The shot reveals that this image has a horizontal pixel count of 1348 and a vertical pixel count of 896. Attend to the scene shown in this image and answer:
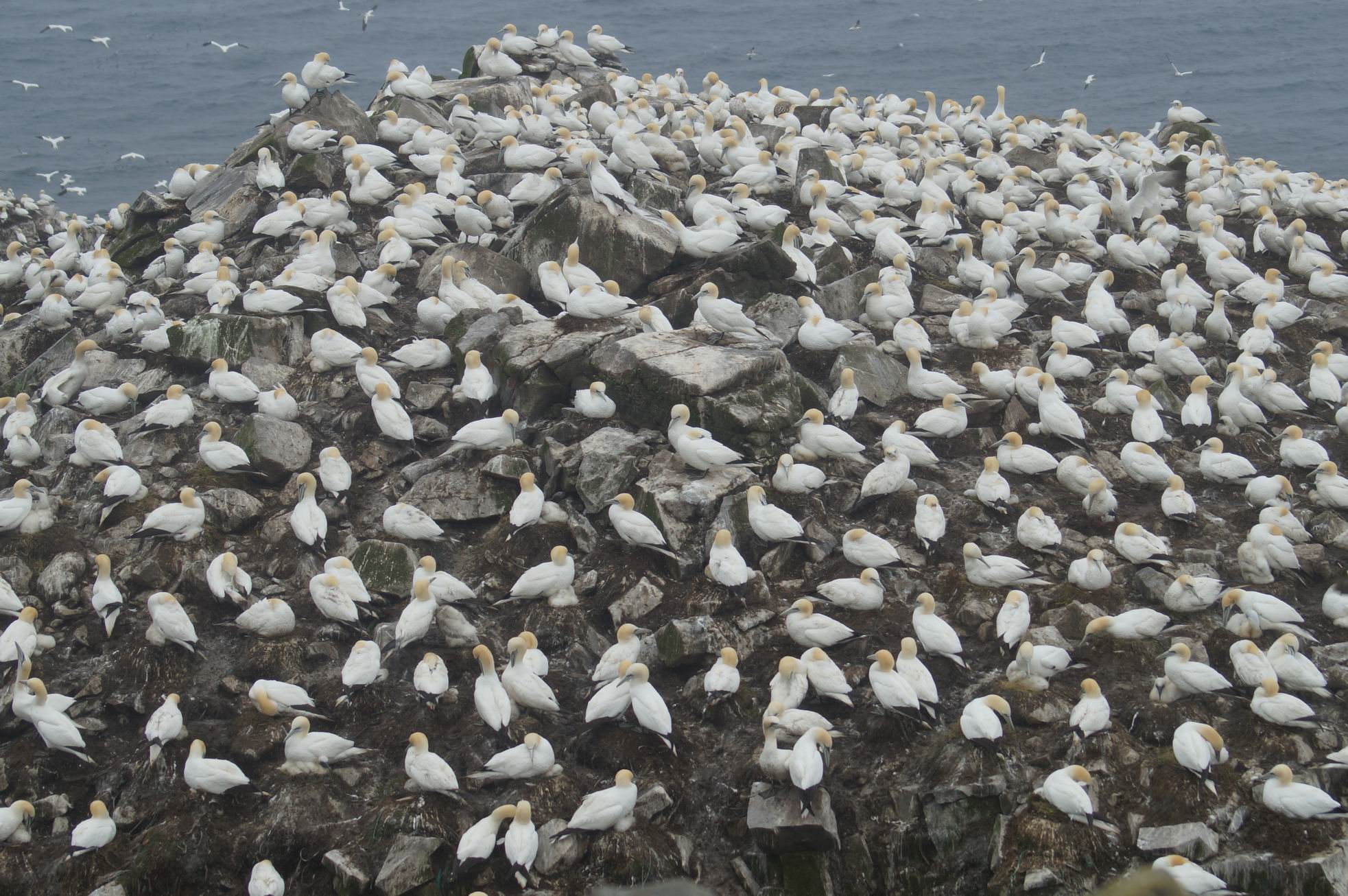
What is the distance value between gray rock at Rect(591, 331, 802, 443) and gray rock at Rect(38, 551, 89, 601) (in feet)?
18.7

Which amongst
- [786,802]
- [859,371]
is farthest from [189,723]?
[859,371]

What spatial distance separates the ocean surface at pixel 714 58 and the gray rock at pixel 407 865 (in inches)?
1385

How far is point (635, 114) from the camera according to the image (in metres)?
23.1

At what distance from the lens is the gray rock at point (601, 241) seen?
16.7m

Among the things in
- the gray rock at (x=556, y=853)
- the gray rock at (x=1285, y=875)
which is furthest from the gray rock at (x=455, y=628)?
the gray rock at (x=1285, y=875)

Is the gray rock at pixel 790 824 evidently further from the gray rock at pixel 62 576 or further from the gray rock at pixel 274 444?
the gray rock at pixel 62 576

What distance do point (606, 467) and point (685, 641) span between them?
2.50 metres

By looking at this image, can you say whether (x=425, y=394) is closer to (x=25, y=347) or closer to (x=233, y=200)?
(x=233, y=200)

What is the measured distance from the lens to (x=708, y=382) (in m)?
13.5

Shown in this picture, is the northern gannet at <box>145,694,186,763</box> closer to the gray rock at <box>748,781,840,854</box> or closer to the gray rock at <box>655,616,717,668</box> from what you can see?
the gray rock at <box>655,616,717,668</box>

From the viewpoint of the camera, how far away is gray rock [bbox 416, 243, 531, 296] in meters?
16.7

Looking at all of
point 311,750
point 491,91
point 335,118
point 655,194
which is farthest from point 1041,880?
point 491,91

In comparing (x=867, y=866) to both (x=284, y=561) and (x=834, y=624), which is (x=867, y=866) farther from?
(x=284, y=561)

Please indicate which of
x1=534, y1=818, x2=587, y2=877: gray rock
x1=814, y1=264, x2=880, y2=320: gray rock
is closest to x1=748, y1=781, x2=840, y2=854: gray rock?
x1=534, y1=818, x2=587, y2=877: gray rock
